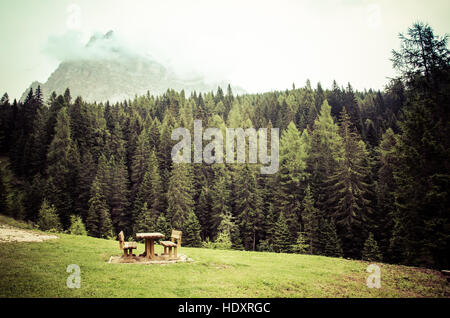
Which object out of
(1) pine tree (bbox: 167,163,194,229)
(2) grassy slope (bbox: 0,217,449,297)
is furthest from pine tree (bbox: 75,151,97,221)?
(2) grassy slope (bbox: 0,217,449,297)

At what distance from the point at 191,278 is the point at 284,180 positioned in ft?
130

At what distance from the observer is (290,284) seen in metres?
10.1

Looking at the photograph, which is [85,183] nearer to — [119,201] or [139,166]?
[119,201]

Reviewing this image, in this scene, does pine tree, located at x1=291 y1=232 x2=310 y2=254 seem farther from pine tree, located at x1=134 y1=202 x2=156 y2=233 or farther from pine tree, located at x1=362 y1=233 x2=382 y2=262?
pine tree, located at x1=134 y1=202 x2=156 y2=233

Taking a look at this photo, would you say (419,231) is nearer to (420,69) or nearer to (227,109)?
(420,69)

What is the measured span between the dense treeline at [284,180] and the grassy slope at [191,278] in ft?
31.3

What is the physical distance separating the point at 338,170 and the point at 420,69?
23.7 metres

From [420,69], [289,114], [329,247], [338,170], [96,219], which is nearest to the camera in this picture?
[420,69]

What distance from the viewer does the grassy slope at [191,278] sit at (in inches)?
330

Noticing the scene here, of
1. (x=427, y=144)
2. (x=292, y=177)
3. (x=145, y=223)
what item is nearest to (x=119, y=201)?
(x=145, y=223)

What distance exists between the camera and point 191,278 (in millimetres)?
10172

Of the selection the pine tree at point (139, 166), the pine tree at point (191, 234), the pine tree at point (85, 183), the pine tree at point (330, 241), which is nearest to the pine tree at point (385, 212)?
the pine tree at point (330, 241)
